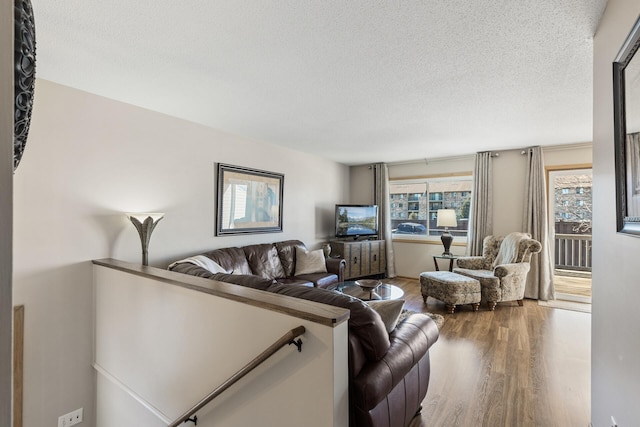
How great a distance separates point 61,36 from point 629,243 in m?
3.21

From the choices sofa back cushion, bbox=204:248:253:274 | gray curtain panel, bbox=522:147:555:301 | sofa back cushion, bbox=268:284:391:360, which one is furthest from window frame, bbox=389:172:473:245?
sofa back cushion, bbox=268:284:391:360

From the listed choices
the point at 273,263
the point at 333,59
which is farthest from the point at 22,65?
the point at 273,263

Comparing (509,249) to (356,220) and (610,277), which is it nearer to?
(356,220)

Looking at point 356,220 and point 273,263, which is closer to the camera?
point 273,263

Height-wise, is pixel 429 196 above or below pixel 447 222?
above

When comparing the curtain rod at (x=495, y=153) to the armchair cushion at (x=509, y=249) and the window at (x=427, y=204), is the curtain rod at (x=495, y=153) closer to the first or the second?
the window at (x=427, y=204)

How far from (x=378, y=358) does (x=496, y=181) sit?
4706mm

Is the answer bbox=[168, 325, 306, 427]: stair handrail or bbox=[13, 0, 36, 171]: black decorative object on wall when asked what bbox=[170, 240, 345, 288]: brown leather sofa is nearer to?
bbox=[168, 325, 306, 427]: stair handrail

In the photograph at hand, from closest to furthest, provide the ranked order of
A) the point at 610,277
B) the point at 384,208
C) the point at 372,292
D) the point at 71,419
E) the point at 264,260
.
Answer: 1. the point at 610,277
2. the point at 71,419
3. the point at 372,292
4. the point at 264,260
5. the point at 384,208

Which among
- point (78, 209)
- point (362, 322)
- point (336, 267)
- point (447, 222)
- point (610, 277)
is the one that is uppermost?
point (78, 209)

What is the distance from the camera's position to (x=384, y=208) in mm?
6203

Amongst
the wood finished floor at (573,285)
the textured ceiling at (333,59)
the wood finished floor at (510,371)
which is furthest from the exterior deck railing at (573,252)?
the textured ceiling at (333,59)

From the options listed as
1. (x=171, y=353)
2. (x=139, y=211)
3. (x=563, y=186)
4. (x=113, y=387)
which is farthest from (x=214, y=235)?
(x=563, y=186)

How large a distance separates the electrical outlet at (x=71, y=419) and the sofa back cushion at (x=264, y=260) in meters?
2.04
